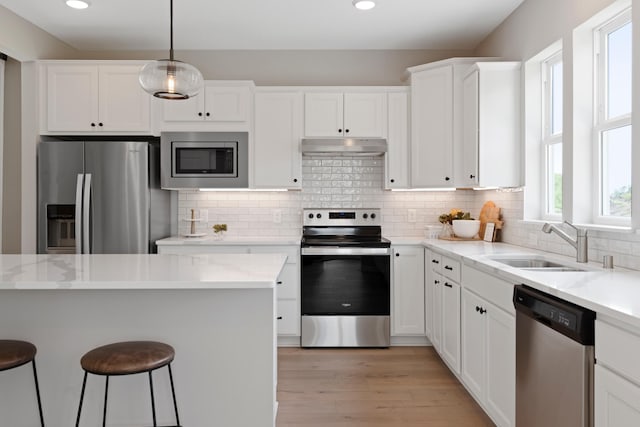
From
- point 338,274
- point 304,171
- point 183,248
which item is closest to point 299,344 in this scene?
point 338,274

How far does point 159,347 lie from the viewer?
1.99m

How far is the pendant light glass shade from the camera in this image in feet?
7.14

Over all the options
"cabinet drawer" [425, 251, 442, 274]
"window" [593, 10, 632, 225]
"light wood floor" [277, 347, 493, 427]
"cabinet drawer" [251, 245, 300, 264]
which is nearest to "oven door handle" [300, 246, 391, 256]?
"cabinet drawer" [251, 245, 300, 264]

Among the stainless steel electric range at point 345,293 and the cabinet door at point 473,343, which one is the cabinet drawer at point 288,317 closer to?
the stainless steel electric range at point 345,293

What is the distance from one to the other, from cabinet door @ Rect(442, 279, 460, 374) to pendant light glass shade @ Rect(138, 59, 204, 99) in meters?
2.11

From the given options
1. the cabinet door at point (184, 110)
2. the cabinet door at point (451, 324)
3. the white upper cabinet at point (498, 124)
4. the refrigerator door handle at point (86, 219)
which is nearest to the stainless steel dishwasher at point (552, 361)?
the cabinet door at point (451, 324)

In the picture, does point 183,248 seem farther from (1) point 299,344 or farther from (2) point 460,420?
(2) point 460,420

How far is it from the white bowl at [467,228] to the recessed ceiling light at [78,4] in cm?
346

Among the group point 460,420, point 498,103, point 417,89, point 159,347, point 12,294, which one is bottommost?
point 460,420

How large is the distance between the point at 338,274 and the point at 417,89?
1797 mm

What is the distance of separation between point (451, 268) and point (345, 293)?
1053 millimetres

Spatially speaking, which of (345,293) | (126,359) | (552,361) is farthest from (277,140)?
(552,361)

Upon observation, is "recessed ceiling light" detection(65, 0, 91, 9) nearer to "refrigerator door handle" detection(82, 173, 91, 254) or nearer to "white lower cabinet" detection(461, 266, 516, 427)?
"refrigerator door handle" detection(82, 173, 91, 254)

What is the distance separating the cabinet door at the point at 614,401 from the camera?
1331 millimetres
